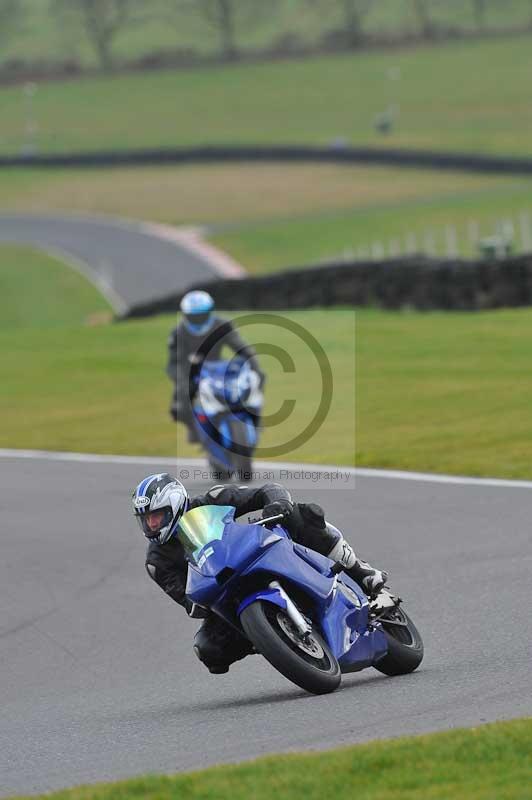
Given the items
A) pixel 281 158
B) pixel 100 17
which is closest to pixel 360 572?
pixel 281 158

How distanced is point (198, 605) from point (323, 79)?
87857 millimetres

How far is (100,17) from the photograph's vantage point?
112 metres

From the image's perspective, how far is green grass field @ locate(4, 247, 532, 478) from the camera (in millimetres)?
15305

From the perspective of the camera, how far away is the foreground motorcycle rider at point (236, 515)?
22.7 ft

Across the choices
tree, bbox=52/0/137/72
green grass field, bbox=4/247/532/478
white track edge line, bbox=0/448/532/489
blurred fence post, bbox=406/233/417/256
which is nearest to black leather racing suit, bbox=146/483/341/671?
white track edge line, bbox=0/448/532/489

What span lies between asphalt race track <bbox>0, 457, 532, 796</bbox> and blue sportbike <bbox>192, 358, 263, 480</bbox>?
560 millimetres

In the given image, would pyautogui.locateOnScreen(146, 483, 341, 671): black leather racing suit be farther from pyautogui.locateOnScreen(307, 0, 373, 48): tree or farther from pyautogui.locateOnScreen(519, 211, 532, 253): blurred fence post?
pyautogui.locateOnScreen(307, 0, 373, 48): tree

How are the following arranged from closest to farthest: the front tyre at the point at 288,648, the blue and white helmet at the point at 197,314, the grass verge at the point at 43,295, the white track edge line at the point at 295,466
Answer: the front tyre at the point at 288,648 < the white track edge line at the point at 295,466 < the blue and white helmet at the point at 197,314 < the grass verge at the point at 43,295

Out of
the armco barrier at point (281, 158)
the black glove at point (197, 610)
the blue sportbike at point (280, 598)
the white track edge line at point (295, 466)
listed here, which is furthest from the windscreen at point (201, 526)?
the armco barrier at point (281, 158)

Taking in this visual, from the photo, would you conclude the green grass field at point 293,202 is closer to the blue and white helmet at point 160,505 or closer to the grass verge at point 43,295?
the grass verge at point 43,295

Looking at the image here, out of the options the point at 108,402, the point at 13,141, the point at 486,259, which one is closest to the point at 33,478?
the point at 108,402

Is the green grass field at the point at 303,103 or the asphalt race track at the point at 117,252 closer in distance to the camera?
the asphalt race track at the point at 117,252

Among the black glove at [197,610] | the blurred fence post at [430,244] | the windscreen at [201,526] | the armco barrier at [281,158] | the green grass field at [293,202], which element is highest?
the armco barrier at [281,158]

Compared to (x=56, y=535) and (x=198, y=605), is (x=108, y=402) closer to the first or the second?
(x=56, y=535)
